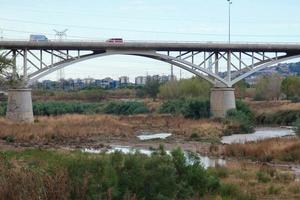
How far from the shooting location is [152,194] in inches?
379

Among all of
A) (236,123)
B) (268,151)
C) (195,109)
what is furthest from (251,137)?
(195,109)

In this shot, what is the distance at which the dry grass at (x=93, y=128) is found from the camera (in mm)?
38438

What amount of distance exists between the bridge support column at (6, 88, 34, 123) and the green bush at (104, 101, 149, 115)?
2397 centimetres

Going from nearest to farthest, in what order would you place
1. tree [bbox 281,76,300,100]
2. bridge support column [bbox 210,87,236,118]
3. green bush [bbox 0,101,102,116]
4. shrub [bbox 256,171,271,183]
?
shrub [bbox 256,171,271,183], bridge support column [bbox 210,87,236,118], green bush [bbox 0,101,102,116], tree [bbox 281,76,300,100]

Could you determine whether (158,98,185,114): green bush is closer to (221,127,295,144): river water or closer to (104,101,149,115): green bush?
(104,101,149,115): green bush

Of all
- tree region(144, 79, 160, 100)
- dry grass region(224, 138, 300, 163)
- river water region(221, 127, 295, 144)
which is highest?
tree region(144, 79, 160, 100)

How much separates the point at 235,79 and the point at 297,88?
3111cm

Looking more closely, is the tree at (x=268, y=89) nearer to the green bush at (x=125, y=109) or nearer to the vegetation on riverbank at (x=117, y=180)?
the green bush at (x=125, y=109)

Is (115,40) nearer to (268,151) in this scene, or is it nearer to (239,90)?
(268,151)

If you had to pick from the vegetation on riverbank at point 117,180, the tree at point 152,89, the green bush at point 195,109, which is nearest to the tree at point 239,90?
the tree at point 152,89

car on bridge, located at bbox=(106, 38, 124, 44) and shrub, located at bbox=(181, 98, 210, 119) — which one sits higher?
car on bridge, located at bbox=(106, 38, 124, 44)

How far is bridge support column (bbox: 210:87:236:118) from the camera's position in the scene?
57719 mm

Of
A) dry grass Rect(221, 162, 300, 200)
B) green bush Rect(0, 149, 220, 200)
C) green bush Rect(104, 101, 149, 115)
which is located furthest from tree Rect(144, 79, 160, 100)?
green bush Rect(0, 149, 220, 200)

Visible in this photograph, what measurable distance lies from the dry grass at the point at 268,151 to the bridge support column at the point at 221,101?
2707 cm
